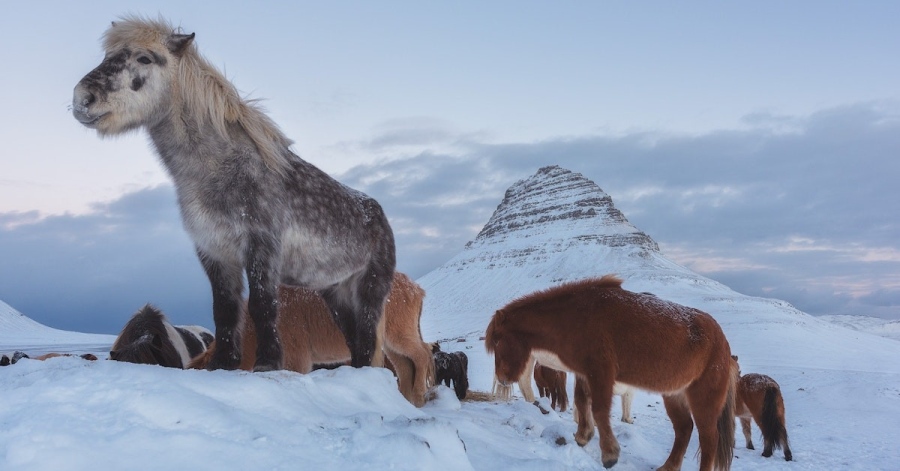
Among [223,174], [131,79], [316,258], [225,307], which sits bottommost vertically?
[225,307]

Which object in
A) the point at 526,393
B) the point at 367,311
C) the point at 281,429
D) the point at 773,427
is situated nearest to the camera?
the point at 281,429

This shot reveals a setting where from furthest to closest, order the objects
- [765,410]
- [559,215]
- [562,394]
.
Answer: [559,215], [562,394], [765,410]

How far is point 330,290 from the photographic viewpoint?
15.7ft

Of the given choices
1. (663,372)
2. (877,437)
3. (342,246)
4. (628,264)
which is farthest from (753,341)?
(628,264)

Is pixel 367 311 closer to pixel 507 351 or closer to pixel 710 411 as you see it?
pixel 507 351

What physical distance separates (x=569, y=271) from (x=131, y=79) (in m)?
107

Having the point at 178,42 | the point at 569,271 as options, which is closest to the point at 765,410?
the point at 178,42

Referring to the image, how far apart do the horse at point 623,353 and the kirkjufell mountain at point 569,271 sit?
997 inches

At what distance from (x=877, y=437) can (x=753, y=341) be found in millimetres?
26895

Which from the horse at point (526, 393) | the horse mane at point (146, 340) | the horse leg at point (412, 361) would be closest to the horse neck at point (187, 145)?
the horse mane at point (146, 340)

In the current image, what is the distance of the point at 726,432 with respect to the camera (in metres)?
5.72

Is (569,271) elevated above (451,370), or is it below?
above

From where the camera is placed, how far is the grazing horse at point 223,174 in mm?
3539

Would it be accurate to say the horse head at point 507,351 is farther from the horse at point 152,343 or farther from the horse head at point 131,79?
the horse head at point 131,79
